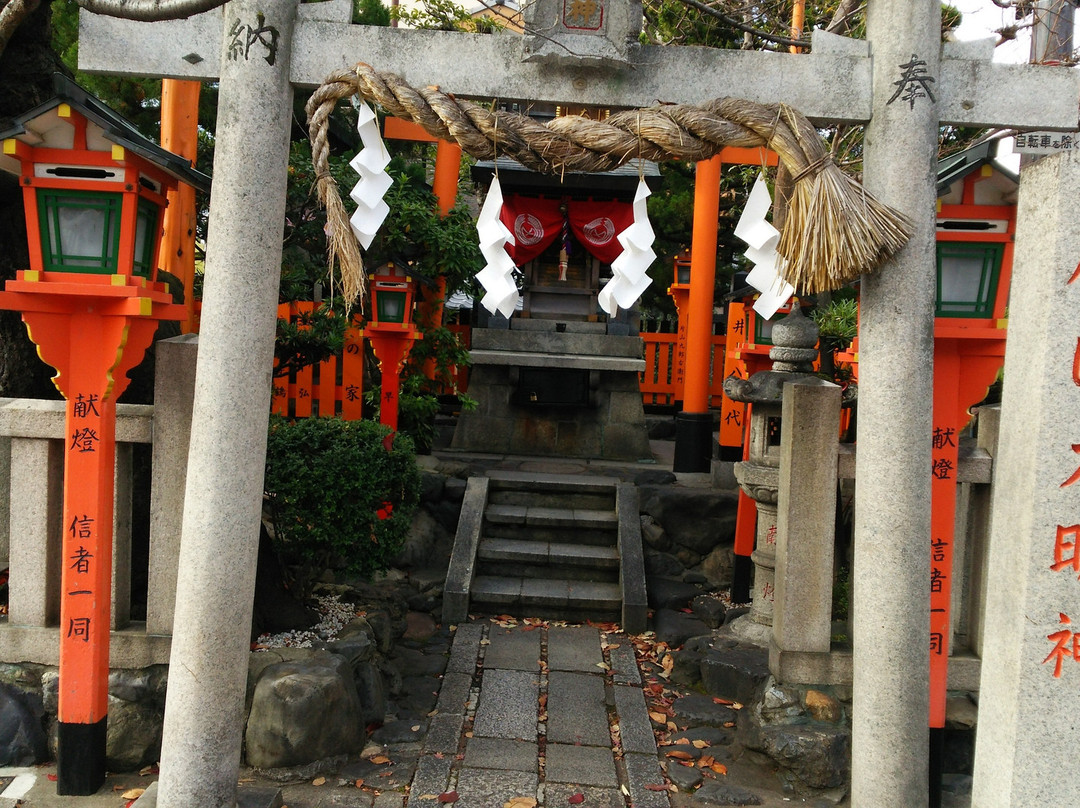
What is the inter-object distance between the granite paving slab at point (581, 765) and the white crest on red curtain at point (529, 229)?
27.4 ft

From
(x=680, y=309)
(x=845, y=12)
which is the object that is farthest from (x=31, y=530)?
(x=680, y=309)

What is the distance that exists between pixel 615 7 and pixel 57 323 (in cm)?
304

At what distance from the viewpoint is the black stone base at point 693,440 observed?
10453 millimetres

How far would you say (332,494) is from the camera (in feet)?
17.7

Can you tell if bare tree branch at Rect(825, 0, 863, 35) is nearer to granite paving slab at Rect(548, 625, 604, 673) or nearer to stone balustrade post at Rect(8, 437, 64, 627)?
granite paving slab at Rect(548, 625, 604, 673)

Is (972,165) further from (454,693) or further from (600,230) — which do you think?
(600,230)

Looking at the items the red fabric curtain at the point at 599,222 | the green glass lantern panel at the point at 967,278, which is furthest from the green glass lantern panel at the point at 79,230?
the red fabric curtain at the point at 599,222

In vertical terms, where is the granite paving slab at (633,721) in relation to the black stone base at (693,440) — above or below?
below

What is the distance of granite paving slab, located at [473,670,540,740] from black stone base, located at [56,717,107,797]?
2106 mm

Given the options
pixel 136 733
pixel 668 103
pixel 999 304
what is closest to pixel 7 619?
pixel 136 733

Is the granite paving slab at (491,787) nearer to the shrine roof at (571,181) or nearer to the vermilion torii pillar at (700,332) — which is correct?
the vermilion torii pillar at (700,332)

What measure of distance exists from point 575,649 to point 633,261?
4055mm

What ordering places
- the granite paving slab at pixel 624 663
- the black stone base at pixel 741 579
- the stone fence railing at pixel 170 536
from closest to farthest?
the stone fence railing at pixel 170 536, the granite paving slab at pixel 624 663, the black stone base at pixel 741 579

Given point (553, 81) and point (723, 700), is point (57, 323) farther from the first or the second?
point (723, 700)
